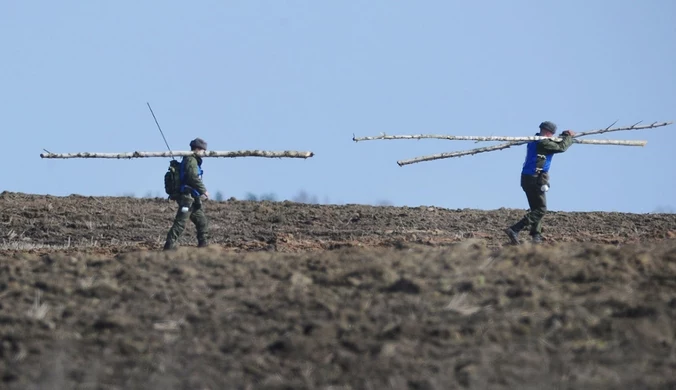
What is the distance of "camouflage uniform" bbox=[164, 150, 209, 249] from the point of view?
1909cm

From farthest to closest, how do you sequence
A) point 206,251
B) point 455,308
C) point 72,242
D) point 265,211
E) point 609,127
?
point 265,211, point 72,242, point 609,127, point 206,251, point 455,308

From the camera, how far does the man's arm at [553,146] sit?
65.9 feet

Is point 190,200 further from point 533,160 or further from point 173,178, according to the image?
point 533,160

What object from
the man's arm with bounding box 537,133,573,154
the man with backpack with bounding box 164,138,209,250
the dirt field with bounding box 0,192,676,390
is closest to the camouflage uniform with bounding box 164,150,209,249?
the man with backpack with bounding box 164,138,209,250

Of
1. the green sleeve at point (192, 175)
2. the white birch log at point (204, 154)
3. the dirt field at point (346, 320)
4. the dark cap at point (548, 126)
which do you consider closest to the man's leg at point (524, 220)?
the dark cap at point (548, 126)

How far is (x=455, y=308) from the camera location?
38.0 feet

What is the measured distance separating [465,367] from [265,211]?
54.7ft

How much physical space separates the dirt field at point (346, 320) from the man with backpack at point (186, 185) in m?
4.26

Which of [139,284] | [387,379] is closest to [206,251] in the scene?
[139,284]

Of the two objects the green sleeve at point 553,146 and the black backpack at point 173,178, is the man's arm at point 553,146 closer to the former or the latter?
the green sleeve at point 553,146

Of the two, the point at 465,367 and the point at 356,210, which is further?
the point at 356,210

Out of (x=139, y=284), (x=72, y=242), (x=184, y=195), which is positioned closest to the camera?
(x=139, y=284)

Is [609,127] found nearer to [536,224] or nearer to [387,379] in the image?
[536,224]

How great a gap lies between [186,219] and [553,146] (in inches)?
219
